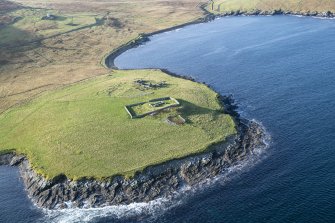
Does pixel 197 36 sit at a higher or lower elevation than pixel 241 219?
higher

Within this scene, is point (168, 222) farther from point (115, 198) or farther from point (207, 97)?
point (207, 97)

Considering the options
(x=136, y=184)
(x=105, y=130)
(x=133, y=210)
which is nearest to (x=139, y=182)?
(x=136, y=184)

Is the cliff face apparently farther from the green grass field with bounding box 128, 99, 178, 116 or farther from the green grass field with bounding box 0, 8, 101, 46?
the green grass field with bounding box 0, 8, 101, 46

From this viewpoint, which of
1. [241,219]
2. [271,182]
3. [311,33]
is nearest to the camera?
[241,219]

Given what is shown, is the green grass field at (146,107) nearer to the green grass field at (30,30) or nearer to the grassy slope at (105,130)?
the grassy slope at (105,130)

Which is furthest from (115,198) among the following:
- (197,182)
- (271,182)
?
(271,182)

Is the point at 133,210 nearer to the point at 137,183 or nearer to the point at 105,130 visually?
the point at 137,183
